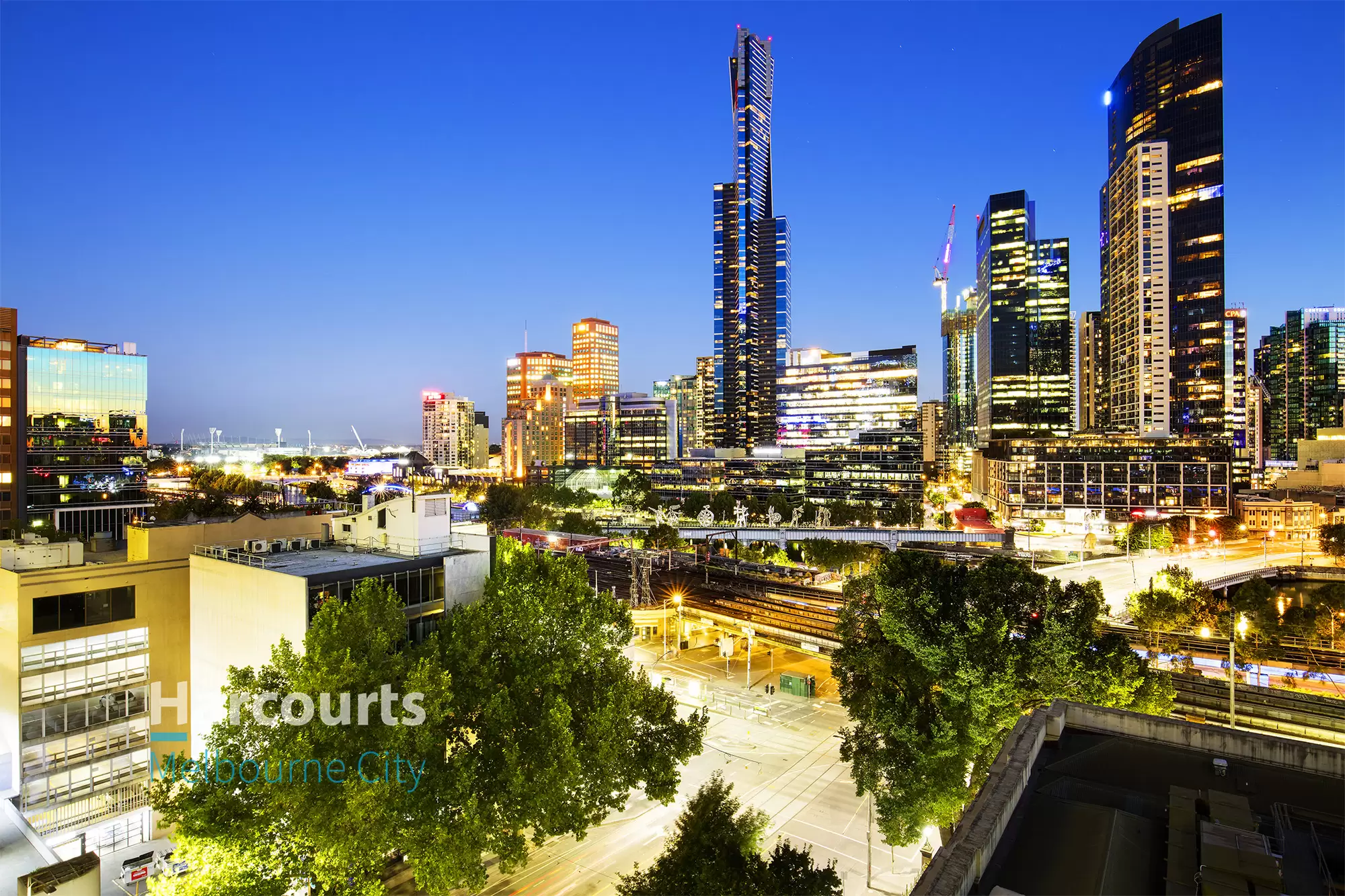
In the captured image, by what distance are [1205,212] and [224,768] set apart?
190703 millimetres

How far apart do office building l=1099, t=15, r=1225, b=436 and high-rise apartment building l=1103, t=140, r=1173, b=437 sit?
0.21 metres

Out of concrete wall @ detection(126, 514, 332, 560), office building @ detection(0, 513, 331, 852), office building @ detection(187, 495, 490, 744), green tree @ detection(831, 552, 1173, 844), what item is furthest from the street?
concrete wall @ detection(126, 514, 332, 560)

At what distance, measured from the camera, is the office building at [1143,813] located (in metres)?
9.68

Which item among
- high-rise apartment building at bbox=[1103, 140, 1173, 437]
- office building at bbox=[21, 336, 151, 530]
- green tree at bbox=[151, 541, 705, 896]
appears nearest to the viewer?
green tree at bbox=[151, 541, 705, 896]

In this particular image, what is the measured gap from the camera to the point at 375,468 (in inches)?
7170

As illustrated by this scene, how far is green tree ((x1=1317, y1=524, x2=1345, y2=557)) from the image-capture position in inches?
3066

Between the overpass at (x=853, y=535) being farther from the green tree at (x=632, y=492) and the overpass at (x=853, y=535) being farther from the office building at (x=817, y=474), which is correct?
the green tree at (x=632, y=492)

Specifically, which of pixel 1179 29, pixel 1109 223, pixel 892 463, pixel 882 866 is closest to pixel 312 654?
pixel 882 866

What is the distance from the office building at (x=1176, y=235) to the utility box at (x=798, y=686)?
5716 inches

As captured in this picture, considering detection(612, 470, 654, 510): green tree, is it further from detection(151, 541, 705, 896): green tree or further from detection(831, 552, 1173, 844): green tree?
detection(151, 541, 705, 896): green tree

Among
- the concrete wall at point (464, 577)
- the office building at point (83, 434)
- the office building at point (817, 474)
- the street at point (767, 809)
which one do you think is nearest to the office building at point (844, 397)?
the office building at point (817, 474)

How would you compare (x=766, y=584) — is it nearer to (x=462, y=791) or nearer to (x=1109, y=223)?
(x=462, y=791)

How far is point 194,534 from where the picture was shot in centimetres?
2881

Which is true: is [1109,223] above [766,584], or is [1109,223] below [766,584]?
above
